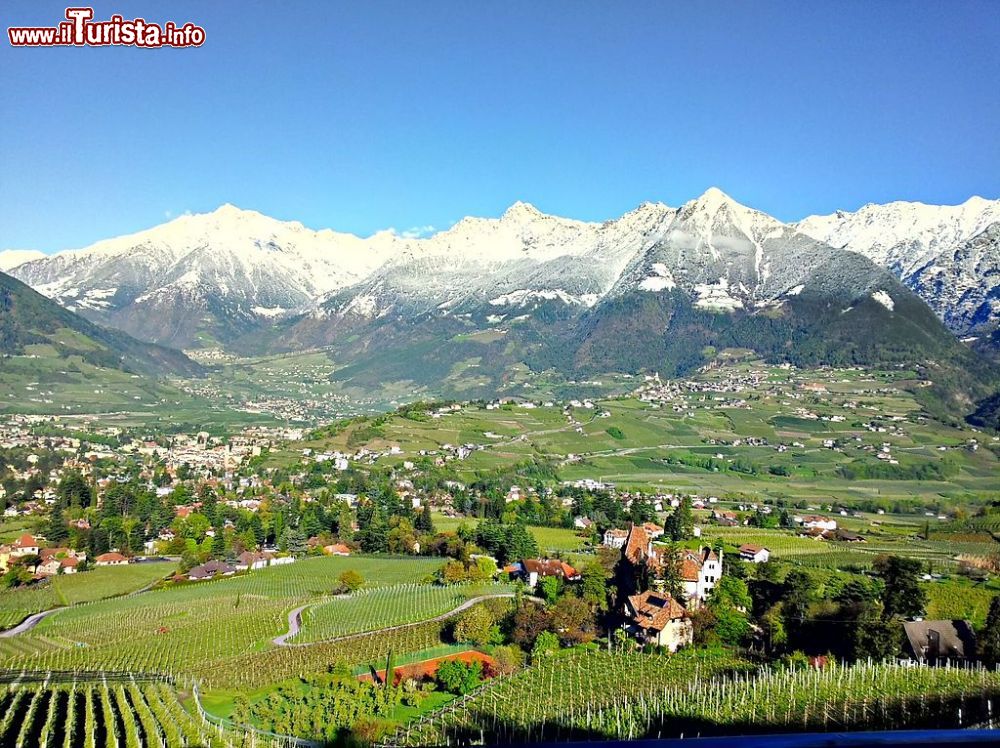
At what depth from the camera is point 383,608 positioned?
26406 millimetres

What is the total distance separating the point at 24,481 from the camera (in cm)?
5253

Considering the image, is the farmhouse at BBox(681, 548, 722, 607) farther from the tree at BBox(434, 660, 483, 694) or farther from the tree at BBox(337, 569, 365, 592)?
the tree at BBox(337, 569, 365, 592)

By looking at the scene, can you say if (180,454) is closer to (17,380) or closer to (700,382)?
(17,380)

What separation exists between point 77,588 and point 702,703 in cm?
2627

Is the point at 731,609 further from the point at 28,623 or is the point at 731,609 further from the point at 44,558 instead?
the point at 44,558

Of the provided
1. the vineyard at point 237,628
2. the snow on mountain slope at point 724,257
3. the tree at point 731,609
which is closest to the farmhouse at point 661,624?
the tree at point 731,609

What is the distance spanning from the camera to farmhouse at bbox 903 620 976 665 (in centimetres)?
1870

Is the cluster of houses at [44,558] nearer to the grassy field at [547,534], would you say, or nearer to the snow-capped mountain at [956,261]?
the grassy field at [547,534]

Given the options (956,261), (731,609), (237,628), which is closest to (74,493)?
(237,628)

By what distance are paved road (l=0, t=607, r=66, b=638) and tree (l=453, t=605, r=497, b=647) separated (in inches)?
535

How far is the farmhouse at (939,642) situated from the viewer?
1870cm

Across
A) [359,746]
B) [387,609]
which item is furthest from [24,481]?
Answer: [359,746]

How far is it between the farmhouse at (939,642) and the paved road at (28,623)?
25.1 m

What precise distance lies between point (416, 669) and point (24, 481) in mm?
44186
